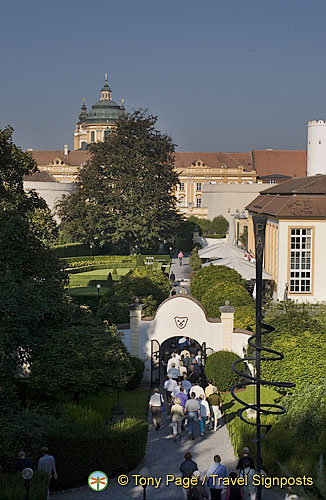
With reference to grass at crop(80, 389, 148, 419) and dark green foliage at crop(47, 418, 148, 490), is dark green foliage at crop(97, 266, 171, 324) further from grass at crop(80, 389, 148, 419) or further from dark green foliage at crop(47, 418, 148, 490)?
dark green foliage at crop(47, 418, 148, 490)

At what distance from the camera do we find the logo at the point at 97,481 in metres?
11.8

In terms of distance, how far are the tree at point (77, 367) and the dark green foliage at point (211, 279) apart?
13.6 meters

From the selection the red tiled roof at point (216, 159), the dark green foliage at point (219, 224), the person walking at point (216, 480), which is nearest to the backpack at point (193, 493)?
the person walking at point (216, 480)

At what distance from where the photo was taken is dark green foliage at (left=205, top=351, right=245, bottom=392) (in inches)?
715

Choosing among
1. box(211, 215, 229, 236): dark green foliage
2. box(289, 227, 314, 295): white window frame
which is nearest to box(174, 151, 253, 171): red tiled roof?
box(211, 215, 229, 236): dark green foliage

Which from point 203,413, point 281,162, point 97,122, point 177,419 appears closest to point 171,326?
point 203,413

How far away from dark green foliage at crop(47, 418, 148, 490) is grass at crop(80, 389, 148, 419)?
5.08 ft

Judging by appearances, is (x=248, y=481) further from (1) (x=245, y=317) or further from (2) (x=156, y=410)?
(1) (x=245, y=317)

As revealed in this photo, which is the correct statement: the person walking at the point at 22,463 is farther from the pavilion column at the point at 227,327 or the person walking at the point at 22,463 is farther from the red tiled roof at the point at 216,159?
the red tiled roof at the point at 216,159

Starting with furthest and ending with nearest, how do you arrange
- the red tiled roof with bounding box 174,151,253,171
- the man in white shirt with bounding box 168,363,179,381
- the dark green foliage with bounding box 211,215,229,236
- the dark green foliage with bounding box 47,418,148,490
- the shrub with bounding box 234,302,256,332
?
the red tiled roof with bounding box 174,151,253,171, the dark green foliage with bounding box 211,215,229,236, the shrub with bounding box 234,302,256,332, the man in white shirt with bounding box 168,363,179,381, the dark green foliage with bounding box 47,418,148,490

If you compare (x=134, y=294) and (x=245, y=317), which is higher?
(x=134, y=294)

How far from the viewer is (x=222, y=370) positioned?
59.9 ft

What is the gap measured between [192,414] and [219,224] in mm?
63224

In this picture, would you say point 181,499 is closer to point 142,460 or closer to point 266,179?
point 142,460
